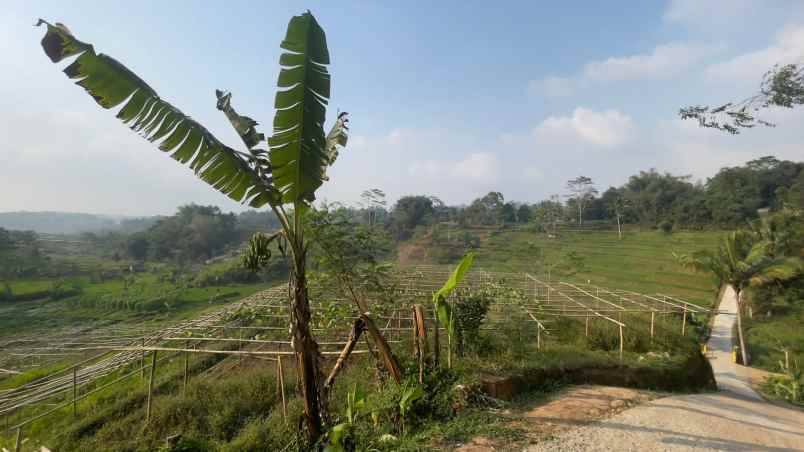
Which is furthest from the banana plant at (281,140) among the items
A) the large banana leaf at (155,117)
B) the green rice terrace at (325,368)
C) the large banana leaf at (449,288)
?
the large banana leaf at (449,288)

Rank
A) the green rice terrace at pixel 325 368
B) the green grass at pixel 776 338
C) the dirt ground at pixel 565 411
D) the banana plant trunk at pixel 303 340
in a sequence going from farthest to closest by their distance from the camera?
the green grass at pixel 776 338
the green rice terrace at pixel 325 368
the dirt ground at pixel 565 411
the banana plant trunk at pixel 303 340

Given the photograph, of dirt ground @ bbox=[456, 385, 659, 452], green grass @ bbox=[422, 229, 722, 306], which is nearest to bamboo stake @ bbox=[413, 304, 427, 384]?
dirt ground @ bbox=[456, 385, 659, 452]

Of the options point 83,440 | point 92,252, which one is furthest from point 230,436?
point 92,252

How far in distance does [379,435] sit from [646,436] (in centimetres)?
280

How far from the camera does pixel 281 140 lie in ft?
10.1

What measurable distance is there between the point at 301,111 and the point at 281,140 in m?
0.30

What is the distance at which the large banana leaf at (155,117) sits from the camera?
273 centimetres

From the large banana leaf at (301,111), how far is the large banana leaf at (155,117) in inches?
12.6

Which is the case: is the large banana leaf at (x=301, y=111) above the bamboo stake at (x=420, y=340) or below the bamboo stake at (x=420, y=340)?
above

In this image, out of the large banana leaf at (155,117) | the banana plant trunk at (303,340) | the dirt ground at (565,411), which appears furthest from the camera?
the dirt ground at (565,411)

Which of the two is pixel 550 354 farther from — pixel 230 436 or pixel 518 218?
pixel 518 218

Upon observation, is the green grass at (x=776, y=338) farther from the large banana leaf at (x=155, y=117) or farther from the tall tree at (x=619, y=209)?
the tall tree at (x=619, y=209)

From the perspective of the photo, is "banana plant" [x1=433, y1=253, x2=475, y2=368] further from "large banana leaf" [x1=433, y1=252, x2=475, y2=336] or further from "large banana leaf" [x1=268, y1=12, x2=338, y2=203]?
"large banana leaf" [x1=268, y1=12, x2=338, y2=203]

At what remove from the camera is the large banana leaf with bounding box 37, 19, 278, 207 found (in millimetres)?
2726
